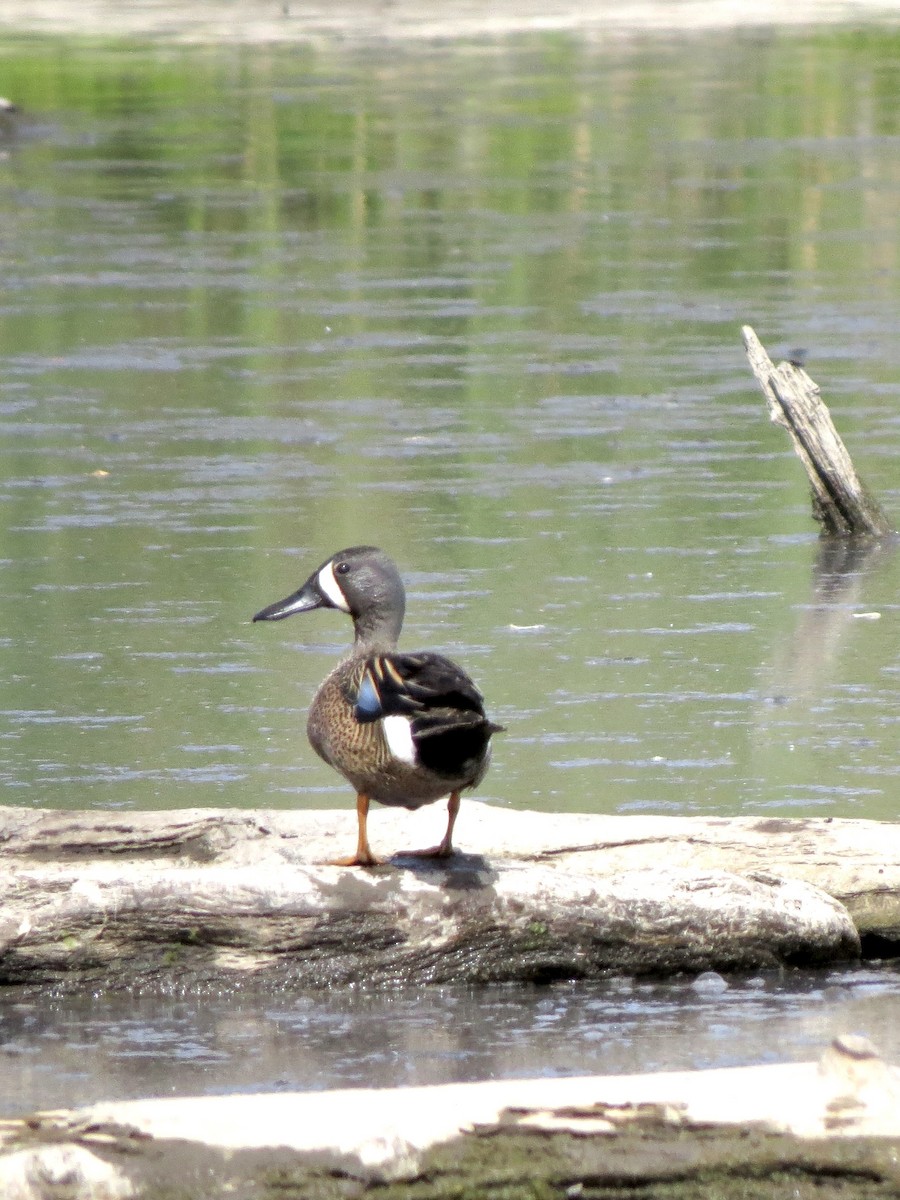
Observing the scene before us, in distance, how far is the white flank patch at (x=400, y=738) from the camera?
6.05m

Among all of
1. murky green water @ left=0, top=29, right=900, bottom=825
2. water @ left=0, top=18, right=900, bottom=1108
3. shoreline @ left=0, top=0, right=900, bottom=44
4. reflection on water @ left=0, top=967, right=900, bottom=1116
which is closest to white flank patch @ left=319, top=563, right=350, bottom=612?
water @ left=0, top=18, right=900, bottom=1108

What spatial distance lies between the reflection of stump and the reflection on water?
15.5ft

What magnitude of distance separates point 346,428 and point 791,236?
293 inches

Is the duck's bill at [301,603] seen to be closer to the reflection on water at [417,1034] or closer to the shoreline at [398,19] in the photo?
the reflection on water at [417,1034]

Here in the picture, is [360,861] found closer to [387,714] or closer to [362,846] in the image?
[362,846]

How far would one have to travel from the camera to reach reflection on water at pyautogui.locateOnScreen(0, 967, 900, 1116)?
5.55 metres

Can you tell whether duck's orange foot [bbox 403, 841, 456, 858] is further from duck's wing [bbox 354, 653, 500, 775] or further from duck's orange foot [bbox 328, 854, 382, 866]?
duck's wing [bbox 354, 653, 500, 775]

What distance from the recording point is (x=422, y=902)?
6.17 m

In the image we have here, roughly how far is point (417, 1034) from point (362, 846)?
1.96 ft

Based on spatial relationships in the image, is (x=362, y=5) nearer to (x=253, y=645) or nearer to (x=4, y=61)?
(x=4, y=61)

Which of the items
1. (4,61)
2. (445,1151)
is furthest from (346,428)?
(4,61)

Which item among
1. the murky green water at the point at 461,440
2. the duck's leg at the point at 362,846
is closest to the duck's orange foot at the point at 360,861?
the duck's leg at the point at 362,846

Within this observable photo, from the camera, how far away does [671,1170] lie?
4539mm

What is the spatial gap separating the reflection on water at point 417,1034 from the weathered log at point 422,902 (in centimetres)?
8
